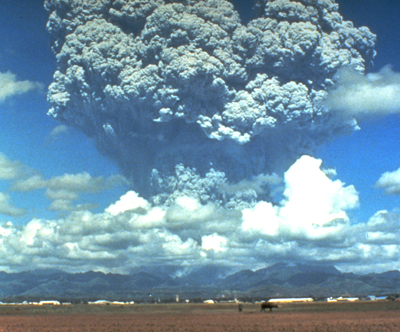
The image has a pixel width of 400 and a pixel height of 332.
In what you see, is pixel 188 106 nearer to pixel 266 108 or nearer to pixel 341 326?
pixel 266 108

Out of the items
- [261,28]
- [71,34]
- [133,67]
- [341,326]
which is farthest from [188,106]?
[341,326]

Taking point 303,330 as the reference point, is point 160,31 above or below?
above

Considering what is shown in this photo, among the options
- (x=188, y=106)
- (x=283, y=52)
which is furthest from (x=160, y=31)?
(x=283, y=52)

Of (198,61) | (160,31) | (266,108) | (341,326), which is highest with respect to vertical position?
(160,31)

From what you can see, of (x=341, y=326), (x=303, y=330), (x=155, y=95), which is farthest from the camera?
(x=155, y=95)

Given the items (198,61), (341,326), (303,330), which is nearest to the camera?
(303,330)

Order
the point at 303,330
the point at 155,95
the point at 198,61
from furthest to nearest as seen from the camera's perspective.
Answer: the point at 155,95 < the point at 198,61 < the point at 303,330

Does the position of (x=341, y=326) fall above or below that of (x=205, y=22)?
below

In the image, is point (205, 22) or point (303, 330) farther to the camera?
point (205, 22)

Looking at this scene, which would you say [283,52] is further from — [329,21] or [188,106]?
[188,106]
